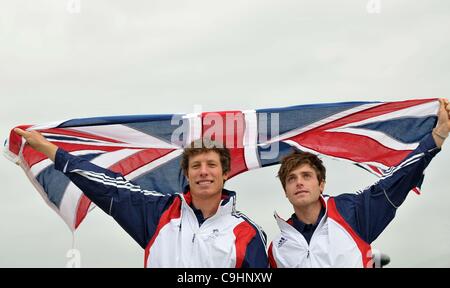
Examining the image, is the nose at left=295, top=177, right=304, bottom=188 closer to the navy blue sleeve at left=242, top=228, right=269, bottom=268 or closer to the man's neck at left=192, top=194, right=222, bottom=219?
the navy blue sleeve at left=242, top=228, right=269, bottom=268

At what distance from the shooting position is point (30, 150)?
879cm

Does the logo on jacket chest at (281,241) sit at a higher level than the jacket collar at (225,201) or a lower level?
lower

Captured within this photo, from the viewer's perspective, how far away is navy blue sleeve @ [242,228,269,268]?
682cm

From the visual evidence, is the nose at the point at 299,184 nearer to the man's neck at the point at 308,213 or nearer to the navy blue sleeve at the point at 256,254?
the man's neck at the point at 308,213

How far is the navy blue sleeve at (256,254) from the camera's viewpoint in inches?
269

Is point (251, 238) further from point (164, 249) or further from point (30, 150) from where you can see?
point (30, 150)

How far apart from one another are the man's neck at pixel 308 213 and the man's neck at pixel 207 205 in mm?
828

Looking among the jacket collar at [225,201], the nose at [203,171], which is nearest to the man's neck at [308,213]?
the jacket collar at [225,201]

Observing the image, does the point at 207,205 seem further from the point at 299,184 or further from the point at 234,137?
the point at 234,137

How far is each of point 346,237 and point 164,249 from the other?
1854mm

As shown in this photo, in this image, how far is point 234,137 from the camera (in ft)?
29.1

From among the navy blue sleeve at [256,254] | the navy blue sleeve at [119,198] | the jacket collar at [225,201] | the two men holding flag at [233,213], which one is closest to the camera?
the navy blue sleeve at [256,254]
